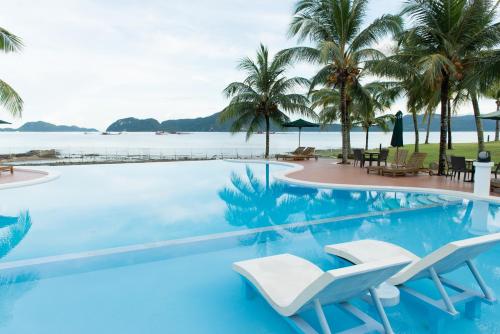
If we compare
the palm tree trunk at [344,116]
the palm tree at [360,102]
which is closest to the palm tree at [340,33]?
the palm tree trunk at [344,116]

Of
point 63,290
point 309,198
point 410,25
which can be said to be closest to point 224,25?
point 410,25

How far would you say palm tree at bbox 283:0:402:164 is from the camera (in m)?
14.1

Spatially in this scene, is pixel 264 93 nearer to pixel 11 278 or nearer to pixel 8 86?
pixel 8 86

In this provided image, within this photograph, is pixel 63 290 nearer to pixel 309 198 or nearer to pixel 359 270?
pixel 359 270

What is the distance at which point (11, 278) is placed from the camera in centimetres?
430

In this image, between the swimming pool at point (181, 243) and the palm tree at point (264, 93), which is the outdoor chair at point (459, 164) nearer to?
the swimming pool at point (181, 243)

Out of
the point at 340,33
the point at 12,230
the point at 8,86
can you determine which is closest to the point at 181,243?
the point at 12,230

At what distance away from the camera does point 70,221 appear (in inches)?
276

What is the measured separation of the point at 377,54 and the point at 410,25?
2121mm

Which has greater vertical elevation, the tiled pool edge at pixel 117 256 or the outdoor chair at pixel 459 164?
the outdoor chair at pixel 459 164

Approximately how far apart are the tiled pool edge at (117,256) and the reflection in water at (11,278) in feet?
0.27

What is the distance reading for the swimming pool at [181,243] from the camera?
339cm

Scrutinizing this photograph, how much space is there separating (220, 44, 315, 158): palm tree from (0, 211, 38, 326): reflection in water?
13704mm

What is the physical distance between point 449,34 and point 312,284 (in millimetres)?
11640
